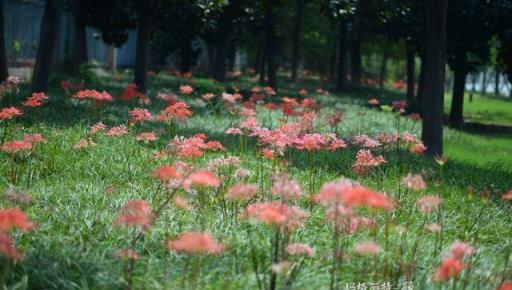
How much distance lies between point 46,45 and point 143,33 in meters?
4.58

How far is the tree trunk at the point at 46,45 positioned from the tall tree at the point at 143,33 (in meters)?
4.22

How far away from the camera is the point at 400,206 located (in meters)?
5.64

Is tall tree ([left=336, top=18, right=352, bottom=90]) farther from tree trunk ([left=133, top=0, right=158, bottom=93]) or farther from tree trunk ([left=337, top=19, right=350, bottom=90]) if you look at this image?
tree trunk ([left=133, top=0, right=158, bottom=93])

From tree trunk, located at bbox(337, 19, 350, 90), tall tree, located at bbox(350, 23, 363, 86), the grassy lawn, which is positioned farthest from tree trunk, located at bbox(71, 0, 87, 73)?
tall tree, located at bbox(350, 23, 363, 86)

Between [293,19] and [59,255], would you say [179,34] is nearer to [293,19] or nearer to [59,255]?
[293,19]

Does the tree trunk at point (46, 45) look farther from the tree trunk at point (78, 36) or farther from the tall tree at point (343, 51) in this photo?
the tall tree at point (343, 51)

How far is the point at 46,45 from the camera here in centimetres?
1108

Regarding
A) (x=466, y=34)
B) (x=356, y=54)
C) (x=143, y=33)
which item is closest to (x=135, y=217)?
(x=143, y=33)

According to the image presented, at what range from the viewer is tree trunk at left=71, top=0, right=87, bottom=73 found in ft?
59.0

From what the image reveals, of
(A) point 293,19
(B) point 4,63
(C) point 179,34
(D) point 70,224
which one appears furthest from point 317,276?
(A) point 293,19

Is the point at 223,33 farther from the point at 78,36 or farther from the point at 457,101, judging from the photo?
the point at 457,101

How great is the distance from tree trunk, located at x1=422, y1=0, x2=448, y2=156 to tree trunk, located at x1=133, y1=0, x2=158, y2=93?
23.7ft

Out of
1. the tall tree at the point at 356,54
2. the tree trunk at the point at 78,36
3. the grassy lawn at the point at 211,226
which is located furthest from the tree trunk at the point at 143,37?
the tall tree at the point at 356,54

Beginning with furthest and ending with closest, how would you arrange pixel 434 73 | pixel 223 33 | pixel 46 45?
pixel 223 33, pixel 46 45, pixel 434 73
